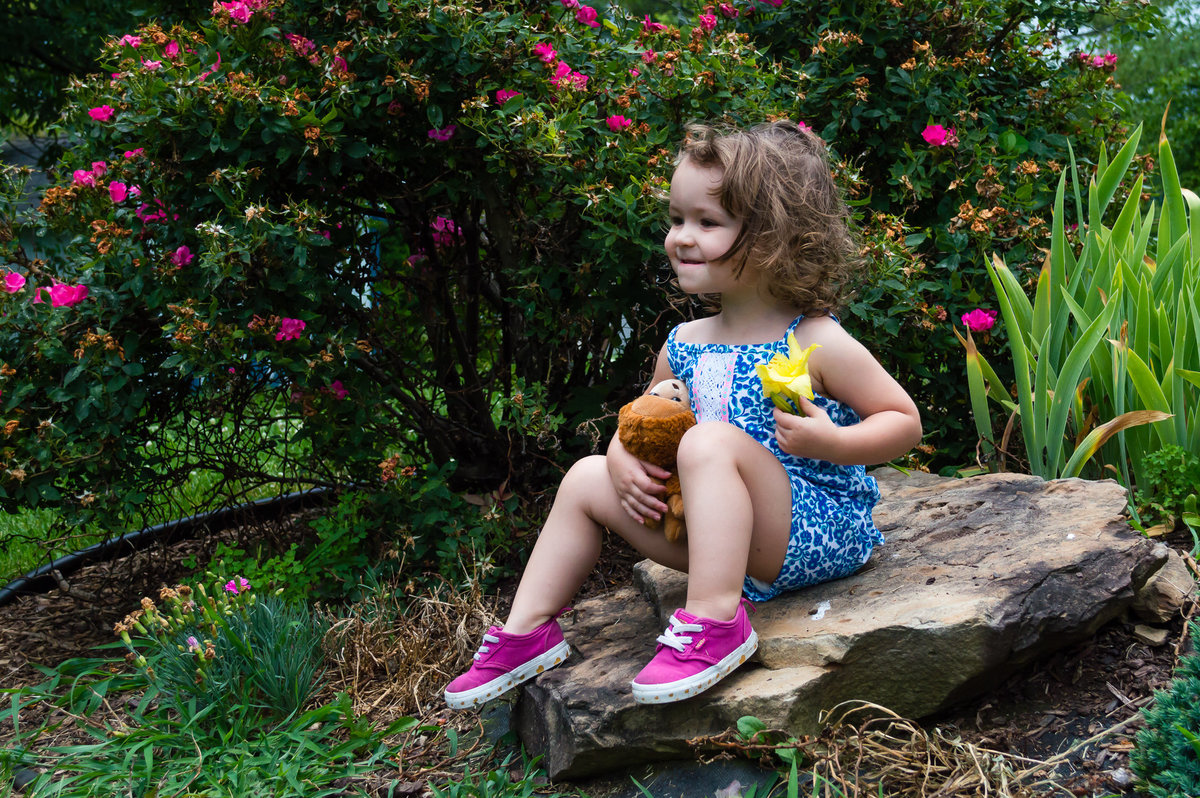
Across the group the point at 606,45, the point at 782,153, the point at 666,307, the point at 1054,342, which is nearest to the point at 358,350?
the point at 666,307

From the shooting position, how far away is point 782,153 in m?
2.13

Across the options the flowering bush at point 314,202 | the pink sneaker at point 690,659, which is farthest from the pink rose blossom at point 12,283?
the pink sneaker at point 690,659

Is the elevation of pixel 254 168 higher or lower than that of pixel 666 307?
higher

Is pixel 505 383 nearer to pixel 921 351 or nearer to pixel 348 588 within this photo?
pixel 348 588

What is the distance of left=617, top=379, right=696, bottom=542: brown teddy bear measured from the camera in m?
2.06

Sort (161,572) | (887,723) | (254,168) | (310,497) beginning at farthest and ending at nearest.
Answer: (310,497) → (161,572) → (254,168) → (887,723)

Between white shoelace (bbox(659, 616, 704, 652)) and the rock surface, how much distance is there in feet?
0.49

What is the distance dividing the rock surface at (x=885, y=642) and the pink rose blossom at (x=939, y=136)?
141 cm

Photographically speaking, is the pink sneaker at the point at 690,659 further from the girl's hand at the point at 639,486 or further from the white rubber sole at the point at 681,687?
the girl's hand at the point at 639,486

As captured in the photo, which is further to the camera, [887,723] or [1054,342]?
[1054,342]

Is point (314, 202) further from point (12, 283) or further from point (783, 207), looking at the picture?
point (783, 207)

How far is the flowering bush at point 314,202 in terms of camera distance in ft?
8.85

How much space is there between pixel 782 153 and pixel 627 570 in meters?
1.50

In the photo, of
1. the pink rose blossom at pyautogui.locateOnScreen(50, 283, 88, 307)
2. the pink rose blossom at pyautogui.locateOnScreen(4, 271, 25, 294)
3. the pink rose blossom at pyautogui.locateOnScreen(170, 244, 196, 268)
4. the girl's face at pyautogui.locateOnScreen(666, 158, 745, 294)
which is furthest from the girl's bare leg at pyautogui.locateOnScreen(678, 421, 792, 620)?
the pink rose blossom at pyautogui.locateOnScreen(4, 271, 25, 294)
